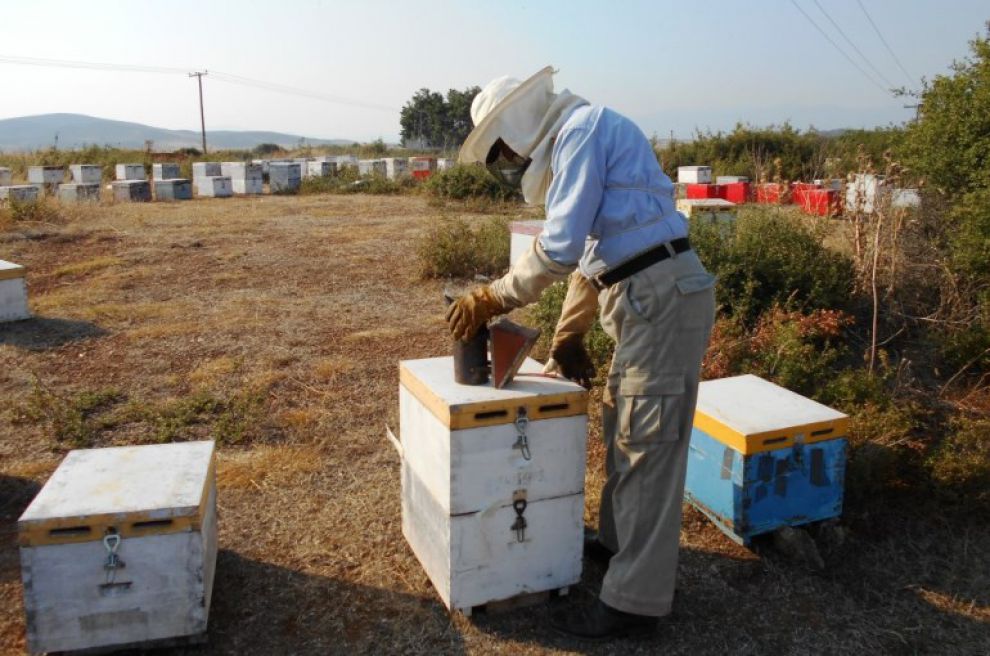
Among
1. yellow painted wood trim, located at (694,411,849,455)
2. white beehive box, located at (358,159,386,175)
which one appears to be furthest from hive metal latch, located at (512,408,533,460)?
white beehive box, located at (358,159,386,175)

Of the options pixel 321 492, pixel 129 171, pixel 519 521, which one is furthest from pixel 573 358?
pixel 129 171

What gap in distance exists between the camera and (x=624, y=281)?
2.66 m

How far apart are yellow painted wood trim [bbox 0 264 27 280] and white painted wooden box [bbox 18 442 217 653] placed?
5.21 metres

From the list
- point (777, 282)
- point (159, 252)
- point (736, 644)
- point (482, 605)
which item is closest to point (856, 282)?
point (777, 282)

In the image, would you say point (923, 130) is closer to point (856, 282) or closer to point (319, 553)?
point (856, 282)

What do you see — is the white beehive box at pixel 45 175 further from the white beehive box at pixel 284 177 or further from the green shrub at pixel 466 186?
the green shrub at pixel 466 186

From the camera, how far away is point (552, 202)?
2.55 m

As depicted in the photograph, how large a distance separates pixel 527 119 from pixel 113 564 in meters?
2.00

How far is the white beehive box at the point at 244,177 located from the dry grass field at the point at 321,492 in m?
Result: 13.2

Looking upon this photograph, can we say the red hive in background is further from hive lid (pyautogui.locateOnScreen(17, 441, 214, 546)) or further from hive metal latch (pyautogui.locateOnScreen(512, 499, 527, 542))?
hive lid (pyautogui.locateOnScreen(17, 441, 214, 546))

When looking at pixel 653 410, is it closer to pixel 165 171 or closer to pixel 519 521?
pixel 519 521

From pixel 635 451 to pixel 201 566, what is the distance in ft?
4.94

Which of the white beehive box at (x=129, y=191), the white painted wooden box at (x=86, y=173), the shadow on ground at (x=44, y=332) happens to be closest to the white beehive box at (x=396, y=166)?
the white beehive box at (x=129, y=191)

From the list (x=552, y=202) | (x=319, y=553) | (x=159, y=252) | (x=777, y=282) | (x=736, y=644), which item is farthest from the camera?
(x=159, y=252)
